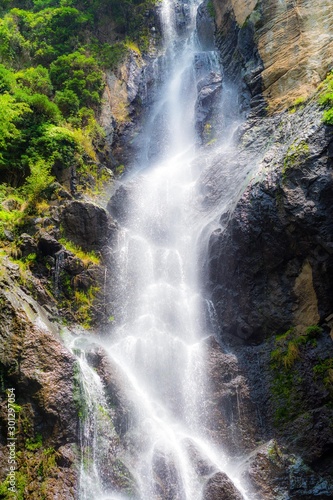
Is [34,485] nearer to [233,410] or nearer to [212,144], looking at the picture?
[233,410]

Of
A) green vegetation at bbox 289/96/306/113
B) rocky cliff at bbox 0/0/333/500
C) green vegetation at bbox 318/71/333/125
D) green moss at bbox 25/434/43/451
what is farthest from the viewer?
green vegetation at bbox 289/96/306/113

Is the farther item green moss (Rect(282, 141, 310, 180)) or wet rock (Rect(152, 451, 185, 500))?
green moss (Rect(282, 141, 310, 180))

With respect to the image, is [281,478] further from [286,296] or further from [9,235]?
[9,235]

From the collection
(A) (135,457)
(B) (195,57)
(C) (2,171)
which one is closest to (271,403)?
(A) (135,457)

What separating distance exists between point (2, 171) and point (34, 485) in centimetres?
1147

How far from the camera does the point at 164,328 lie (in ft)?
40.9

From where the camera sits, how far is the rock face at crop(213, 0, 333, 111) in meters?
15.4

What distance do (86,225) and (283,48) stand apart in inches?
468

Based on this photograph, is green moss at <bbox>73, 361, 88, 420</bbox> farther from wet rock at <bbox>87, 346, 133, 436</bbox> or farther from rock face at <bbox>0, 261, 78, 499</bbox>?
wet rock at <bbox>87, 346, 133, 436</bbox>

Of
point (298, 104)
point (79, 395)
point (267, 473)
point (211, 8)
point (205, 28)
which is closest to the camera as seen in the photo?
point (267, 473)

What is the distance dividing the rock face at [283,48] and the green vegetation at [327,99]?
9.26 ft

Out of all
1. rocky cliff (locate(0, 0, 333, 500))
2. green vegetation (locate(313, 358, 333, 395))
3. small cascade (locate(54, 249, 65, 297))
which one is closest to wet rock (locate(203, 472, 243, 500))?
rocky cliff (locate(0, 0, 333, 500))

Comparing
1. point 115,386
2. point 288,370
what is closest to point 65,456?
point 115,386

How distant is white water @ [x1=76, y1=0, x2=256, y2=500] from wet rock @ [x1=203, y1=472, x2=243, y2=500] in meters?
0.30
